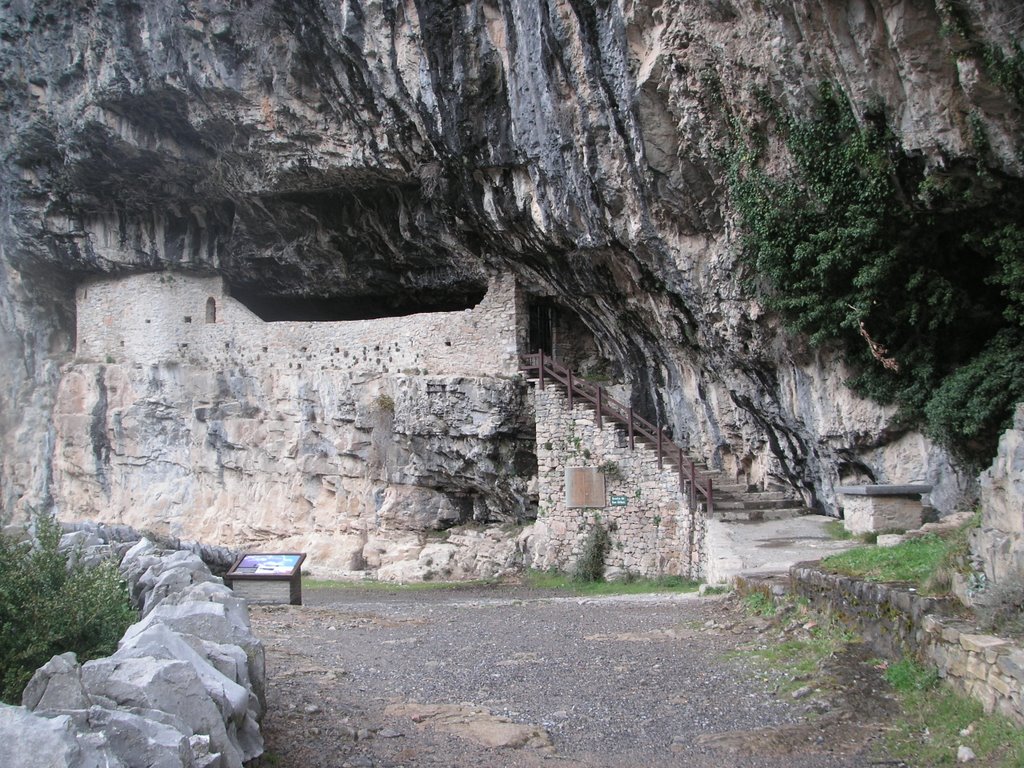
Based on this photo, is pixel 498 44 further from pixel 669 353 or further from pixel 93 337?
pixel 93 337

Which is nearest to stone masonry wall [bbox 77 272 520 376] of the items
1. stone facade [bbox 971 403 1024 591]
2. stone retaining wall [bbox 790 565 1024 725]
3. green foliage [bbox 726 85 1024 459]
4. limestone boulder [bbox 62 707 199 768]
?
green foliage [bbox 726 85 1024 459]

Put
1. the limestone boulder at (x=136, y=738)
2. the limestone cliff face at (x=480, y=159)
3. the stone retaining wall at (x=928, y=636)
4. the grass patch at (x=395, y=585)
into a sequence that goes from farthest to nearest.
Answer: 1. the grass patch at (x=395, y=585)
2. the limestone cliff face at (x=480, y=159)
3. the stone retaining wall at (x=928, y=636)
4. the limestone boulder at (x=136, y=738)

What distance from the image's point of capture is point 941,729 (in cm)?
563

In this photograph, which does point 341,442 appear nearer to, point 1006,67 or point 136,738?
point 1006,67

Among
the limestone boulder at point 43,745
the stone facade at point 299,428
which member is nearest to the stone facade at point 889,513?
the stone facade at point 299,428

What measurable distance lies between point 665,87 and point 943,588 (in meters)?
8.20

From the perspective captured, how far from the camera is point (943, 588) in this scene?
23.6ft

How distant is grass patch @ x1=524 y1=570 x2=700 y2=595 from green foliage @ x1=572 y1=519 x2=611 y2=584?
0.62ft

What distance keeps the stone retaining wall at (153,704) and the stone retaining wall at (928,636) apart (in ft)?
14.8

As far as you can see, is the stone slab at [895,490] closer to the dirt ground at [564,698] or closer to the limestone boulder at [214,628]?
the dirt ground at [564,698]

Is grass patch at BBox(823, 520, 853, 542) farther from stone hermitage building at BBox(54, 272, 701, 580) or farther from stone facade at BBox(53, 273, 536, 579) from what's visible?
stone facade at BBox(53, 273, 536, 579)

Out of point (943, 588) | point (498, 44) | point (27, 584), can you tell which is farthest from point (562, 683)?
point (498, 44)

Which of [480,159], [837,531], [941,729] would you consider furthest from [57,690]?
[480,159]

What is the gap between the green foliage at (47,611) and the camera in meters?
6.38
